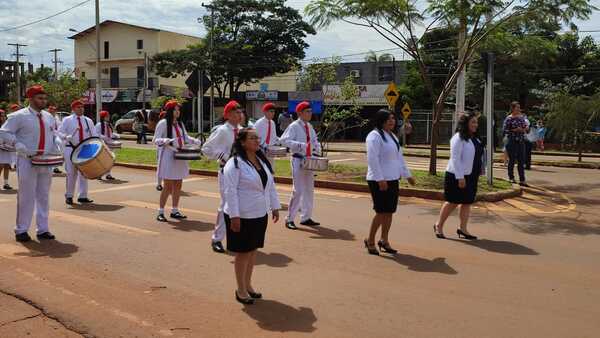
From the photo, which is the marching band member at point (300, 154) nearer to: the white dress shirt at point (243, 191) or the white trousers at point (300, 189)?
the white trousers at point (300, 189)

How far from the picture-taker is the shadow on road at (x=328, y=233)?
809 centimetres

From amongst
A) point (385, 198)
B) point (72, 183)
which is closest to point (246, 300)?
point (385, 198)

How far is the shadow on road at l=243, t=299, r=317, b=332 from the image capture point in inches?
185

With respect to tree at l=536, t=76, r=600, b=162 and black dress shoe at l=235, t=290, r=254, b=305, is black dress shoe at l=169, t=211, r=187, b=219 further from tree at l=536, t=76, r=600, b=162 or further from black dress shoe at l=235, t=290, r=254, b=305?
tree at l=536, t=76, r=600, b=162

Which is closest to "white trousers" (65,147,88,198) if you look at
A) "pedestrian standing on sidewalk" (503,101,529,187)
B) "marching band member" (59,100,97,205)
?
"marching band member" (59,100,97,205)

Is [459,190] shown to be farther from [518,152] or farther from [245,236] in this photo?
[518,152]

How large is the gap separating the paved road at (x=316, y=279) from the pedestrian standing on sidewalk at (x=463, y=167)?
543 millimetres

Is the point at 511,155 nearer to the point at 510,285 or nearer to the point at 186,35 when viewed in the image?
the point at 510,285

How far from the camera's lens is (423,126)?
37.2 m

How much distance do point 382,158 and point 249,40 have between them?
38029 millimetres

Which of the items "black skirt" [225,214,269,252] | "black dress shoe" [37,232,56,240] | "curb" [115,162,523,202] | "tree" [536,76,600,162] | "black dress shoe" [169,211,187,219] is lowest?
"black dress shoe" [37,232,56,240]

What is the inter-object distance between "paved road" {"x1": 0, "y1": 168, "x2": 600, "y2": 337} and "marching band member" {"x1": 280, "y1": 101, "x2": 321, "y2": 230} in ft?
1.31

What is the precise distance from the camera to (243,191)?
5.05 meters

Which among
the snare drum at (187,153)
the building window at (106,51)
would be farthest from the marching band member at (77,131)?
the building window at (106,51)
